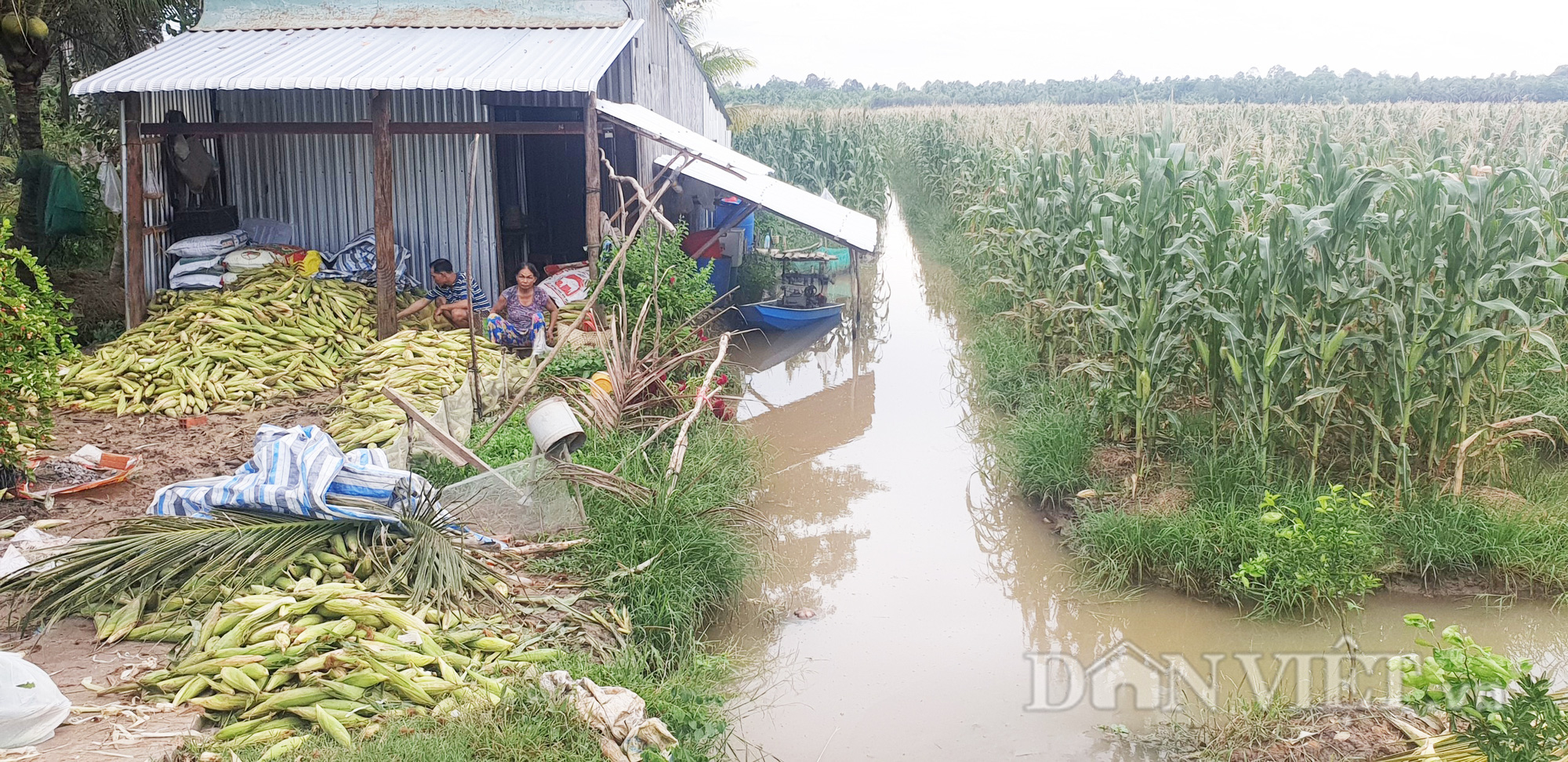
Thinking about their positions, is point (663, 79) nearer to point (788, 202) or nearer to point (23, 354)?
point (788, 202)

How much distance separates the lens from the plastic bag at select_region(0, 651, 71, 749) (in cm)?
378

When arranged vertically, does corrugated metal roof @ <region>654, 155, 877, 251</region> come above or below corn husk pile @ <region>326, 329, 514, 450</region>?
above

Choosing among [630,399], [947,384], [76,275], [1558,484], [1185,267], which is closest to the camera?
[1558,484]

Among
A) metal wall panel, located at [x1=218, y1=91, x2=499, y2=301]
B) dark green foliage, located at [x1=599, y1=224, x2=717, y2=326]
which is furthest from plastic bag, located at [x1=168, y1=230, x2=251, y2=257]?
dark green foliage, located at [x1=599, y1=224, x2=717, y2=326]

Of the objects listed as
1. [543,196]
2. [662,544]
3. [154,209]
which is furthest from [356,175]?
[662,544]

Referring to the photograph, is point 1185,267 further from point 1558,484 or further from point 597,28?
point 597,28

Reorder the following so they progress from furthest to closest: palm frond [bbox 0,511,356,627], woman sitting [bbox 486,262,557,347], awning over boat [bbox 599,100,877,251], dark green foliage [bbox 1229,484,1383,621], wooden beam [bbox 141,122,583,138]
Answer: awning over boat [bbox 599,100,877,251], wooden beam [bbox 141,122,583,138], woman sitting [bbox 486,262,557,347], dark green foliage [bbox 1229,484,1383,621], palm frond [bbox 0,511,356,627]

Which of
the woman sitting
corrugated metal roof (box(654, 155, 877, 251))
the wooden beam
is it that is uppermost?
the wooden beam

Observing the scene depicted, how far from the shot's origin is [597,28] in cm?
1190

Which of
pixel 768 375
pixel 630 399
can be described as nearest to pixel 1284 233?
pixel 630 399

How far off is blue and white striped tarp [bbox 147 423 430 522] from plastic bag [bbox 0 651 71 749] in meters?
1.43

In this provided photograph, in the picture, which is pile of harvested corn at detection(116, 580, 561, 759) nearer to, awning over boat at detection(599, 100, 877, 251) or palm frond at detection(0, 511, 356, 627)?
palm frond at detection(0, 511, 356, 627)

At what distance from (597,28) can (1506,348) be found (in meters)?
9.12

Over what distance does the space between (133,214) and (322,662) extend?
777cm
